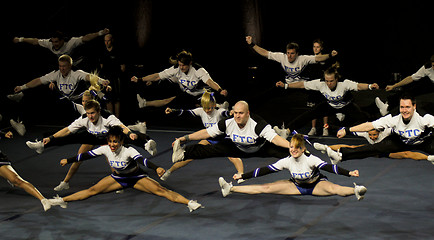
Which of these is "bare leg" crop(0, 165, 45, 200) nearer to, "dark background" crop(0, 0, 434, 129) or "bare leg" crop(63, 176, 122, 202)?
"bare leg" crop(63, 176, 122, 202)

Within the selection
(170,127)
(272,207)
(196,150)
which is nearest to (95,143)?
(196,150)

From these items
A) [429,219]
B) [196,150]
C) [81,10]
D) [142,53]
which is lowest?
[429,219]

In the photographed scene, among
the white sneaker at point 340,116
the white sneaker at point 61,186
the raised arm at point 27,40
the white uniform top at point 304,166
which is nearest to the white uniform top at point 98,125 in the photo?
the white sneaker at point 61,186

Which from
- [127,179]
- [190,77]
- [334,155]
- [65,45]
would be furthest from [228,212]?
[65,45]

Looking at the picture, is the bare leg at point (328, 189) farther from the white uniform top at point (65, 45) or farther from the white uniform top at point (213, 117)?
the white uniform top at point (65, 45)

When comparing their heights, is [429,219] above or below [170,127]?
below

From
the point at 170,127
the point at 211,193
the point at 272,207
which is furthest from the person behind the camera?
the point at 170,127

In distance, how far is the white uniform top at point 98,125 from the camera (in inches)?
359

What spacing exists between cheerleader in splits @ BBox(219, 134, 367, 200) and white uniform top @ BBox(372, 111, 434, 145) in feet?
3.93

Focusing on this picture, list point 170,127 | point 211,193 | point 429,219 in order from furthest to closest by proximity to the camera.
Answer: point 170,127
point 211,193
point 429,219

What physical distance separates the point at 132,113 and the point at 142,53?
1.19 m

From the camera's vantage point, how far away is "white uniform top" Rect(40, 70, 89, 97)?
1098 centimetres

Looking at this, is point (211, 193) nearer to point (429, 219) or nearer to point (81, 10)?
point (429, 219)

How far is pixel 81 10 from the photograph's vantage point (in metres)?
13.8
